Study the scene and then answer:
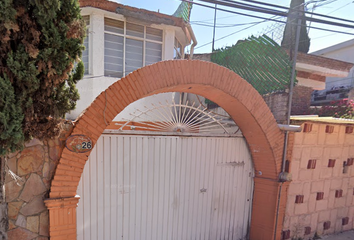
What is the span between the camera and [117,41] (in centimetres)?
510

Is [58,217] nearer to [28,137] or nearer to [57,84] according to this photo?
[28,137]

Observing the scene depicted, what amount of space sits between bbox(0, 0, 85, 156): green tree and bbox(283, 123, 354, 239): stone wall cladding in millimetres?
3874

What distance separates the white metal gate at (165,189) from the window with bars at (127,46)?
118 inches

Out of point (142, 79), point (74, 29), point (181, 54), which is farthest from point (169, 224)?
point (181, 54)

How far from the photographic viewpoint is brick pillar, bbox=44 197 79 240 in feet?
7.11

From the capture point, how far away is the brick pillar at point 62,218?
7.11ft

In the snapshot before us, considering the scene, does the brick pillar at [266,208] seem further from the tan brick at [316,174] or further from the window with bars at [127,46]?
the window with bars at [127,46]

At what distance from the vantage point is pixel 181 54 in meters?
6.77

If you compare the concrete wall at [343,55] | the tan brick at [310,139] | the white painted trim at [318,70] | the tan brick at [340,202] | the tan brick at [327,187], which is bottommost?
the tan brick at [340,202]

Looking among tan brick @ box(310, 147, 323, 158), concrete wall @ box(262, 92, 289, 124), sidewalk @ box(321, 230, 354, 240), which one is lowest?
sidewalk @ box(321, 230, 354, 240)

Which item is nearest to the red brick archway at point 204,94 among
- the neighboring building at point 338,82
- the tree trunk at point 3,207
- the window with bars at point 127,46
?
the tree trunk at point 3,207

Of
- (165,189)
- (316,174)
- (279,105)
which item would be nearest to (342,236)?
(316,174)

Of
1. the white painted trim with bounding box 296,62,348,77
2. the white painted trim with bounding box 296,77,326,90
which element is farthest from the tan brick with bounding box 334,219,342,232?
the white painted trim with bounding box 296,62,348,77

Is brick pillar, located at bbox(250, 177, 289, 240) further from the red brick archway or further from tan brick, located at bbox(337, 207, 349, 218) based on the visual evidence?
tan brick, located at bbox(337, 207, 349, 218)
